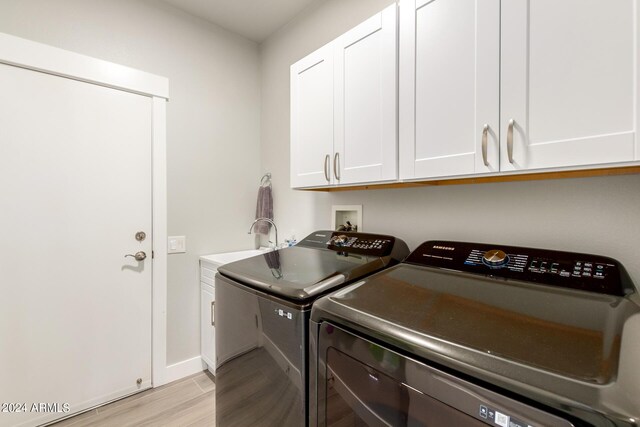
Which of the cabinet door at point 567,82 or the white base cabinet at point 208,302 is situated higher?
the cabinet door at point 567,82

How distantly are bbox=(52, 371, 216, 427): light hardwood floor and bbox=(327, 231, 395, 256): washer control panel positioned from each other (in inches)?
54.3

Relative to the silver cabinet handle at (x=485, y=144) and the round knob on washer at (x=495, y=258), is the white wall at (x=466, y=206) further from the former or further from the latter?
the silver cabinet handle at (x=485, y=144)

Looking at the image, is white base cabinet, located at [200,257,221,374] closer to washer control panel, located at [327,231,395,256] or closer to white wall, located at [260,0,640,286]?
white wall, located at [260,0,640,286]

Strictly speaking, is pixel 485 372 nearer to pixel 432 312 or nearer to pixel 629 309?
pixel 432 312

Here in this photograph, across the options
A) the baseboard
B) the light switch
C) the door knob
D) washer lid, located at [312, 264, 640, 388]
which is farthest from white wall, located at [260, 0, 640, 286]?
the baseboard

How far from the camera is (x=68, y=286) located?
5.94 feet

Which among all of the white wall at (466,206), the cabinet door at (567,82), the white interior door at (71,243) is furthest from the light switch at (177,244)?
the cabinet door at (567,82)

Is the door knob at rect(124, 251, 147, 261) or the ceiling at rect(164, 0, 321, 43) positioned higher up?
the ceiling at rect(164, 0, 321, 43)

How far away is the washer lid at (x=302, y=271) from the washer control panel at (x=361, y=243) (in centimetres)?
5

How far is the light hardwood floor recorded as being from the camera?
178 centimetres

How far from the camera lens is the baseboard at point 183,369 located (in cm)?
218

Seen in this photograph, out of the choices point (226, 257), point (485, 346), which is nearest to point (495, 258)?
point (485, 346)

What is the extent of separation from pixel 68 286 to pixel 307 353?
1.76 metres

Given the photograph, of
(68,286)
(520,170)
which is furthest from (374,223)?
(68,286)
